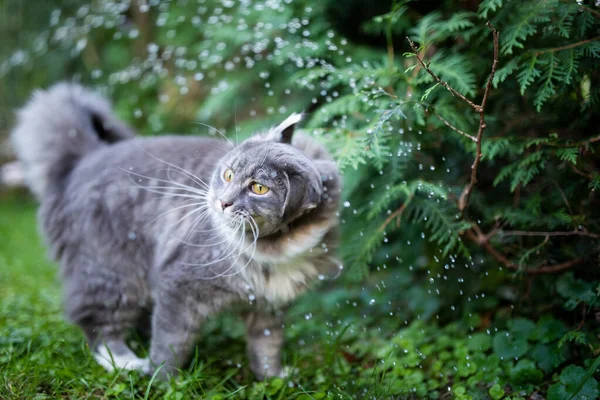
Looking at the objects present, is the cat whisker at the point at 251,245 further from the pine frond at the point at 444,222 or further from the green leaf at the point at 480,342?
the green leaf at the point at 480,342

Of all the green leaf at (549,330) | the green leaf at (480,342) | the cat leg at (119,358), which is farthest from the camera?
the green leaf at (480,342)

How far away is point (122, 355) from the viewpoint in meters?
2.55

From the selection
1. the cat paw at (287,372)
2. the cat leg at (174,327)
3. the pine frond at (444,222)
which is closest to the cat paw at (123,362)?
the cat leg at (174,327)

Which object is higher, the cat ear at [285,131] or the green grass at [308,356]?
the cat ear at [285,131]

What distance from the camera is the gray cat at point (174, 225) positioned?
2049mm

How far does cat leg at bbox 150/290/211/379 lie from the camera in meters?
2.27

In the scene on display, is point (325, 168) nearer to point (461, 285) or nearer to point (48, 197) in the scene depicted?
point (461, 285)

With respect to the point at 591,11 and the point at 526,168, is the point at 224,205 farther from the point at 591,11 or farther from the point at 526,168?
the point at 591,11

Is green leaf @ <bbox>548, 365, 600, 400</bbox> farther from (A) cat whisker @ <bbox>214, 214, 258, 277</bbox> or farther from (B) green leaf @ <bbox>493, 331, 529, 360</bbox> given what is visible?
(A) cat whisker @ <bbox>214, 214, 258, 277</bbox>

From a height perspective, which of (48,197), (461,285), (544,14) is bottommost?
(461,285)

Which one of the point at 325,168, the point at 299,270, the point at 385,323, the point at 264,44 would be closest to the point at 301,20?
the point at 264,44

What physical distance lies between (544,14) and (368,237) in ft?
4.02

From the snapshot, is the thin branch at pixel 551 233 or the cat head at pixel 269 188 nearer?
the cat head at pixel 269 188

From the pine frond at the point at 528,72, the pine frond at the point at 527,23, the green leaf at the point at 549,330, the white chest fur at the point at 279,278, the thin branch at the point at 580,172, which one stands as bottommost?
the green leaf at the point at 549,330
